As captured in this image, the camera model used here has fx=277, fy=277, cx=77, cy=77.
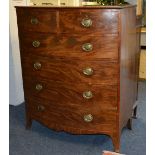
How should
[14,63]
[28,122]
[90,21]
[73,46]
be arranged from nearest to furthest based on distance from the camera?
[90,21] < [73,46] < [28,122] < [14,63]

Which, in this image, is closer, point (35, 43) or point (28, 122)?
point (35, 43)

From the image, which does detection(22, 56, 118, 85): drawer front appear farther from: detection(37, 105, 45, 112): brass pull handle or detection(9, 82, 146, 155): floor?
detection(9, 82, 146, 155): floor

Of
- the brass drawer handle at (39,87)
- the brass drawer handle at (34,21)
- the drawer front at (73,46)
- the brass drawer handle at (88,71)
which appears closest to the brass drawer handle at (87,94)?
the brass drawer handle at (88,71)

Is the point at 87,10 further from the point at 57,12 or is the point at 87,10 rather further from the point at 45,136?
the point at 45,136

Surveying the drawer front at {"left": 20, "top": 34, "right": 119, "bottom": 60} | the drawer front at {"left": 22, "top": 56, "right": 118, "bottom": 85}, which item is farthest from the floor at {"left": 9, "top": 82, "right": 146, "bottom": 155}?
the drawer front at {"left": 20, "top": 34, "right": 119, "bottom": 60}

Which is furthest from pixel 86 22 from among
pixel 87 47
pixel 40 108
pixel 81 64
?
pixel 40 108

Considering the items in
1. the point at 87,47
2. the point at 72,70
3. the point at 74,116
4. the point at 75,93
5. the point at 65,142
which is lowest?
the point at 65,142

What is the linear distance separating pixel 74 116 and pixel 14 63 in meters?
1.12

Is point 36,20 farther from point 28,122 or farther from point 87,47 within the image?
point 28,122

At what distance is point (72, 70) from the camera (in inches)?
76.0

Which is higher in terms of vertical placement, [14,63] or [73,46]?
[73,46]

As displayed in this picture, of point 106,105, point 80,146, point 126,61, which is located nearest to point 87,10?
point 126,61

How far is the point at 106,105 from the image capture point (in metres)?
1.90

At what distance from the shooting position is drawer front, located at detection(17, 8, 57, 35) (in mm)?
1916
